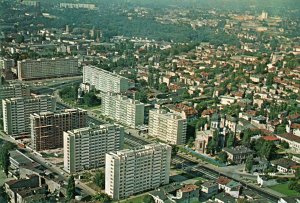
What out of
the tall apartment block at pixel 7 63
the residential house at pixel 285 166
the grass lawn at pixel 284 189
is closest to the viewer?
the grass lawn at pixel 284 189

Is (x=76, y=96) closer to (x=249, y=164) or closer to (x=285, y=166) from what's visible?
(x=249, y=164)

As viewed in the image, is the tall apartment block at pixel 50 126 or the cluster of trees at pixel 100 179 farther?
the tall apartment block at pixel 50 126

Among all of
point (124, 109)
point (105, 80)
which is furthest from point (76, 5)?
point (124, 109)

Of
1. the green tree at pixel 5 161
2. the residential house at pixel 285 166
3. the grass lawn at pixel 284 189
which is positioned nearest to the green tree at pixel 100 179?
the green tree at pixel 5 161

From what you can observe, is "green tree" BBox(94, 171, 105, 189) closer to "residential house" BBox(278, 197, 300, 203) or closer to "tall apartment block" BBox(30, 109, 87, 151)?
"tall apartment block" BBox(30, 109, 87, 151)

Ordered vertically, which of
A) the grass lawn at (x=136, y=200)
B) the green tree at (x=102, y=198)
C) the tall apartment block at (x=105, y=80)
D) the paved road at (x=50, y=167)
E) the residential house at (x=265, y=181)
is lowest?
the paved road at (x=50, y=167)

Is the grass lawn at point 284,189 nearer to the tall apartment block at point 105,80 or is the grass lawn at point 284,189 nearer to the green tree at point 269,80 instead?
the tall apartment block at point 105,80

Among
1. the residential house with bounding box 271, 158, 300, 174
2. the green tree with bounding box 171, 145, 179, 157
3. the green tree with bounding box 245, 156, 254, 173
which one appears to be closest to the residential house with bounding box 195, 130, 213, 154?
the green tree with bounding box 171, 145, 179, 157
